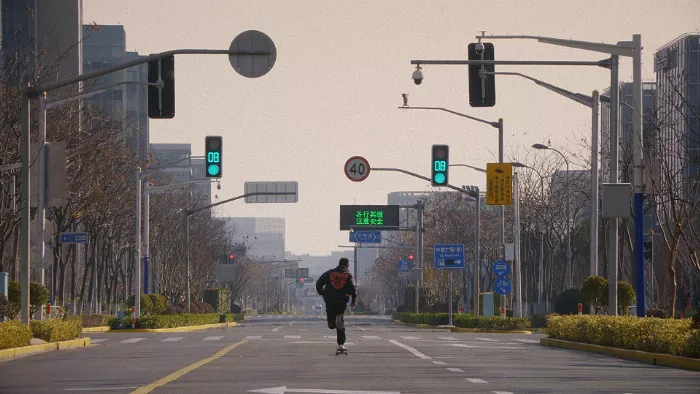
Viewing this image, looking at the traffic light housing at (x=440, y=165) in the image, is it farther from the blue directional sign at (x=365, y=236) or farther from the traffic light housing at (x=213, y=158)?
the blue directional sign at (x=365, y=236)

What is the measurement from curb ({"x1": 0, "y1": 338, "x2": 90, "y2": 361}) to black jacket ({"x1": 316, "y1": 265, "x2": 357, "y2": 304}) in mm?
6464

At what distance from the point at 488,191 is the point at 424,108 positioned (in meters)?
4.32

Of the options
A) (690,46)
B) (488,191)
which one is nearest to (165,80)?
(488,191)

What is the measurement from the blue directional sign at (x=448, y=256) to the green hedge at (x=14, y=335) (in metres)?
39.8

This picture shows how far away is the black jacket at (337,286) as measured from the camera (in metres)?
25.0

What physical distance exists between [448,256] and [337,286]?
4327cm

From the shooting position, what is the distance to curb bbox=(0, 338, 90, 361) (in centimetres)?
2624

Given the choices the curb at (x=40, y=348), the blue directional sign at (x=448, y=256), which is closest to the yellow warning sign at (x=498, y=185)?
the curb at (x=40, y=348)

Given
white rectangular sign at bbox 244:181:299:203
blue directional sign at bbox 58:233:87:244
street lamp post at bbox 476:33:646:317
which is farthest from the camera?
white rectangular sign at bbox 244:181:299:203

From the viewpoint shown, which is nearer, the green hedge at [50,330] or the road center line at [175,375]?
the road center line at [175,375]

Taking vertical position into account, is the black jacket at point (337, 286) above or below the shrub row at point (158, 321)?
above

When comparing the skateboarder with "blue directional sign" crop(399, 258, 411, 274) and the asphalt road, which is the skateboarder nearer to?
the asphalt road

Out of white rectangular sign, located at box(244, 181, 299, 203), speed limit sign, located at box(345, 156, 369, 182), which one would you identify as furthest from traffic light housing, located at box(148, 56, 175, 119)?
white rectangular sign, located at box(244, 181, 299, 203)

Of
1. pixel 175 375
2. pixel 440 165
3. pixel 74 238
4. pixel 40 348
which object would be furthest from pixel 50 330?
pixel 175 375
